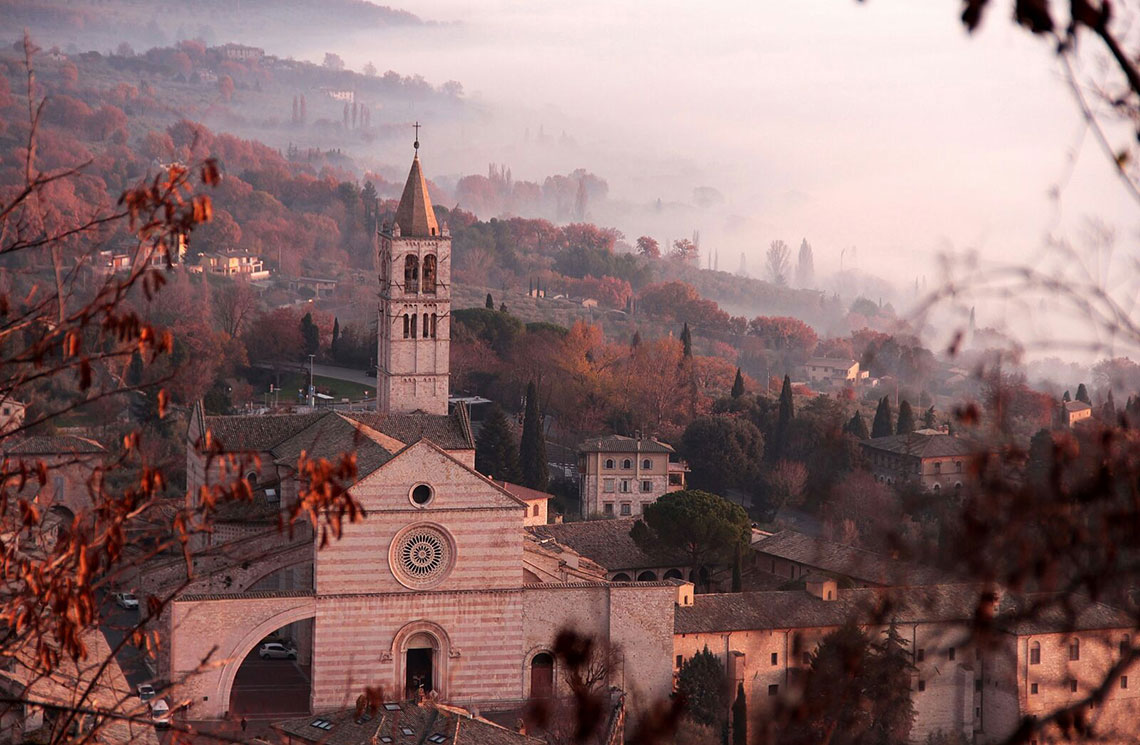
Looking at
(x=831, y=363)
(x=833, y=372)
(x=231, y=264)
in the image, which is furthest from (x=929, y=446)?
(x=231, y=264)

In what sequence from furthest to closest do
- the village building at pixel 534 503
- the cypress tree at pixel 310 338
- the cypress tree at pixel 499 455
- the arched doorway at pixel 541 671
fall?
1. the cypress tree at pixel 310 338
2. the cypress tree at pixel 499 455
3. the village building at pixel 534 503
4. the arched doorway at pixel 541 671

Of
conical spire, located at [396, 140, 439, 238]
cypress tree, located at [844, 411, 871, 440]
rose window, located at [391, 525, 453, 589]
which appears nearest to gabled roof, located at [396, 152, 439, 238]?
conical spire, located at [396, 140, 439, 238]

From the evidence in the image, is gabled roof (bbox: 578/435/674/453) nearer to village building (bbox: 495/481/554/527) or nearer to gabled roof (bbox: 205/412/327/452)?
village building (bbox: 495/481/554/527)

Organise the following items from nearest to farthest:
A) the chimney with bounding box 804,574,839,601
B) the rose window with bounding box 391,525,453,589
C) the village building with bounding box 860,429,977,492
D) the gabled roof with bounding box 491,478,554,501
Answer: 1. the rose window with bounding box 391,525,453,589
2. the chimney with bounding box 804,574,839,601
3. the gabled roof with bounding box 491,478,554,501
4. the village building with bounding box 860,429,977,492

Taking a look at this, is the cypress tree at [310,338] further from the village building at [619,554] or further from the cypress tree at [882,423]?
the village building at [619,554]

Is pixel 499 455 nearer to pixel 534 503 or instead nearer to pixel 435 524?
pixel 534 503

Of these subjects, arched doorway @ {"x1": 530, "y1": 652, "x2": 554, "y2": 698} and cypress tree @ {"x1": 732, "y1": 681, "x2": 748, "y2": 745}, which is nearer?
cypress tree @ {"x1": 732, "y1": 681, "x2": 748, "y2": 745}

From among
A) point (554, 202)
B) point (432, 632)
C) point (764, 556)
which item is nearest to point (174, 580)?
point (432, 632)

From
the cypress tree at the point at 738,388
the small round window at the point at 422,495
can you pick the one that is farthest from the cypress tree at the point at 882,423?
the small round window at the point at 422,495
